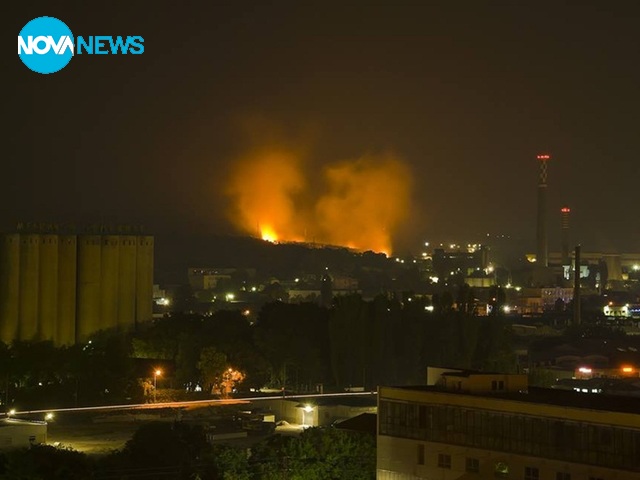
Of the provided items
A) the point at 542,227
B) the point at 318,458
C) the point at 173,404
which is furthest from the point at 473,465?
the point at 542,227

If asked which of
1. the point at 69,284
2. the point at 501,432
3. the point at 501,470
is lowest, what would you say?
the point at 501,470

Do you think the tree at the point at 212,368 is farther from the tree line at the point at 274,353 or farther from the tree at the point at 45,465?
the tree at the point at 45,465

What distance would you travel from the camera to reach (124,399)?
1897 cm

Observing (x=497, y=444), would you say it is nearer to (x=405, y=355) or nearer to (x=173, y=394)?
(x=173, y=394)

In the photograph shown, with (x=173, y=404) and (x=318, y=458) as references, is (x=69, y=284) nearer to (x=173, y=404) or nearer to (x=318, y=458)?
(x=173, y=404)

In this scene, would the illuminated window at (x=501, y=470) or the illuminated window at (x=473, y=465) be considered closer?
the illuminated window at (x=501, y=470)

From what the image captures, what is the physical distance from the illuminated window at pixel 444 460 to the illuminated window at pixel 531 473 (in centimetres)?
77

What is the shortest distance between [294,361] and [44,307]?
5.16 m

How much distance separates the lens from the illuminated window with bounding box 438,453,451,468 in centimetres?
1129

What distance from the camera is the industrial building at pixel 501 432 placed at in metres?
10.2

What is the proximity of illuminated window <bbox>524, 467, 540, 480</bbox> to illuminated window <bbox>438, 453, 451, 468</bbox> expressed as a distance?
2.52 ft

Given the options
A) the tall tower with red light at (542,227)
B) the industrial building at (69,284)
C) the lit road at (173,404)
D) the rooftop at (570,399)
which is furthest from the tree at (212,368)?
the tall tower with red light at (542,227)

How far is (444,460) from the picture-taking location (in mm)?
11328

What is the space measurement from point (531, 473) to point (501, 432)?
438 millimetres
